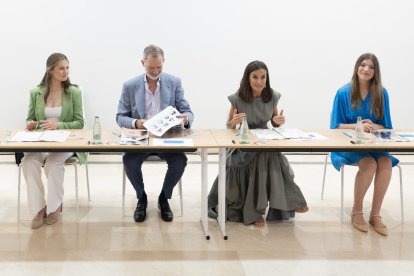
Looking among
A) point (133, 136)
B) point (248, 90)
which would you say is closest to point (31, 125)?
point (133, 136)

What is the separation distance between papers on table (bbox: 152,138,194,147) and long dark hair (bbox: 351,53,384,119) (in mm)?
1288

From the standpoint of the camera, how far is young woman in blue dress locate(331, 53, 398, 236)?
3475 mm

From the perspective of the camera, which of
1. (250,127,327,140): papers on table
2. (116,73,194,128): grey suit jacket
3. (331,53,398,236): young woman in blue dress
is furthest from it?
(116,73,194,128): grey suit jacket

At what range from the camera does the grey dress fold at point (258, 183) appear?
3463mm

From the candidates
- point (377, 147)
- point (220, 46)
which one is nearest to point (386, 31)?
point (220, 46)

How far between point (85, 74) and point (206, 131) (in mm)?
2265

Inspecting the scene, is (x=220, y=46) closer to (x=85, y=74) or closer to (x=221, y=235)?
(x=85, y=74)

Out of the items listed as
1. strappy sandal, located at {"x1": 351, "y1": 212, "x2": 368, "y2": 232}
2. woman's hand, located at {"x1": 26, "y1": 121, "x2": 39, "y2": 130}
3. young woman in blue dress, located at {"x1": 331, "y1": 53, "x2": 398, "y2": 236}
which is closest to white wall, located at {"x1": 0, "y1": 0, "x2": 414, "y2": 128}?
young woman in blue dress, located at {"x1": 331, "y1": 53, "x2": 398, "y2": 236}

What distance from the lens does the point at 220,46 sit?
5234 mm

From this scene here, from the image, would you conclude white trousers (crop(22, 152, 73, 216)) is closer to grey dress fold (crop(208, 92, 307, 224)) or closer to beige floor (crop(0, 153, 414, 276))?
beige floor (crop(0, 153, 414, 276))

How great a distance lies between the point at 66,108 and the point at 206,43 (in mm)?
1962

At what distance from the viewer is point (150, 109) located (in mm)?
3758

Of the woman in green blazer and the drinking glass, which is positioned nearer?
the drinking glass

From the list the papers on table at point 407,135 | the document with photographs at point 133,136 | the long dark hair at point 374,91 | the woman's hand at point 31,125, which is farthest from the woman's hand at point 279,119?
the woman's hand at point 31,125
